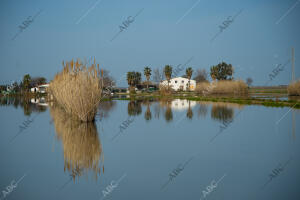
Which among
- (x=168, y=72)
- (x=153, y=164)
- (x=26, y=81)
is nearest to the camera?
(x=153, y=164)

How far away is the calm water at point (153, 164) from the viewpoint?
17.2ft

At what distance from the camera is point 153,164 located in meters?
6.85

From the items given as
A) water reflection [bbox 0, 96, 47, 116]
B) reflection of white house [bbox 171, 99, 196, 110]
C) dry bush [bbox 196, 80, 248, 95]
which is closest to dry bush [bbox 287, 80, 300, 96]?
dry bush [bbox 196, 80, 248, 95]

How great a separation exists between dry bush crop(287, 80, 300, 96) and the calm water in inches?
1053

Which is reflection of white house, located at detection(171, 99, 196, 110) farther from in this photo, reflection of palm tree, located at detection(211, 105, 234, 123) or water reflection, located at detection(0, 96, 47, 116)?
water reflection, located at detection(0, 96, 47, 116)

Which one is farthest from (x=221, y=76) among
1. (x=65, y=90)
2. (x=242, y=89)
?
(x=65, y=90)

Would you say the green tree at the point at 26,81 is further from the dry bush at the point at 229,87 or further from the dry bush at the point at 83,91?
the dry bush at the point at 83,91

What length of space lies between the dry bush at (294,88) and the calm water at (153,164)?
26.8 m

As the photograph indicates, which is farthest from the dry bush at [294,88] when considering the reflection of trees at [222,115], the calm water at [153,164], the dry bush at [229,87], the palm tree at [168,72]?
the palm tree at [168,72]

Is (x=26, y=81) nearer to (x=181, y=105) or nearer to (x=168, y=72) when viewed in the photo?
(x=168, y=72)

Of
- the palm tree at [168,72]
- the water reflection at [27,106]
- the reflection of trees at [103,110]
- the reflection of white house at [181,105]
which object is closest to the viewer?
the reflection of trees at [103,110]

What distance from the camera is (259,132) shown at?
35.9ft

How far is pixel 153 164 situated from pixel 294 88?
33.3m

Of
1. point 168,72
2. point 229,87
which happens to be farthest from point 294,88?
point 168,72
